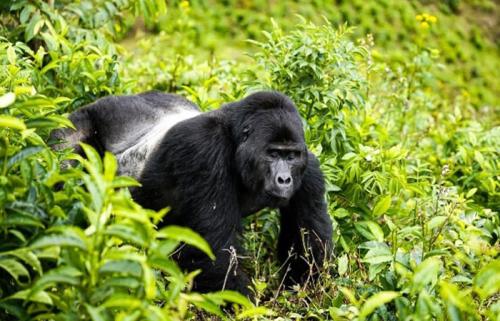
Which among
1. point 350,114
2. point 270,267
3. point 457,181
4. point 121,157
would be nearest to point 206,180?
point 270,267

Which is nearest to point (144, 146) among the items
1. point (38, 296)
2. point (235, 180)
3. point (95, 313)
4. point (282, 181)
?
point (235, 180)

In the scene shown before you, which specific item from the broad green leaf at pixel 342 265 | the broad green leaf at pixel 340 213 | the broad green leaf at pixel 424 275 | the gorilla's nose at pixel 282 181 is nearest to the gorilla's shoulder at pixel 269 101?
the gorilla's nose at pixel 282 181

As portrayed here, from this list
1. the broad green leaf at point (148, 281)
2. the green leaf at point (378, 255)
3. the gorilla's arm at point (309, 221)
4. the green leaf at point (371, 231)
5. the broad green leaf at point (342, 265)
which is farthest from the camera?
the gorilla's arm at point (309, 221)

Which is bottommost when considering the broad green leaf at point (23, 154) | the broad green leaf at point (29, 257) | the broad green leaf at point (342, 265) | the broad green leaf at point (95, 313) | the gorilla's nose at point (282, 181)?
the broad green leaf at point (342, 265)

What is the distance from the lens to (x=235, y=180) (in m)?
4.39

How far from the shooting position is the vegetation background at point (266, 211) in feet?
8.37

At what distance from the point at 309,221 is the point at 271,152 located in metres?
0.51

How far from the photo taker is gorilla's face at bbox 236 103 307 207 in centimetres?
424

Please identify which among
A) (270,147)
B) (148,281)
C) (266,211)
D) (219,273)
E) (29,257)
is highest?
(148,281)

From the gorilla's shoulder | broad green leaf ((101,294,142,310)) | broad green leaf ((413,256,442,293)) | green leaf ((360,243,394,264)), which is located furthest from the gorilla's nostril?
broad green leaf ((101,294,142,310))

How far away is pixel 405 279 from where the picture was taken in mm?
3238

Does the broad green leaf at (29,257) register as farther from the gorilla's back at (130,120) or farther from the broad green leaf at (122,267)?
the gorilla's back at (130,120)

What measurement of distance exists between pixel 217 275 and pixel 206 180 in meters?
0.50

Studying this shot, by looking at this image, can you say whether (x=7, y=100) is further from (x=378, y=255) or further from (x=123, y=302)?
(x=378, y=255)
